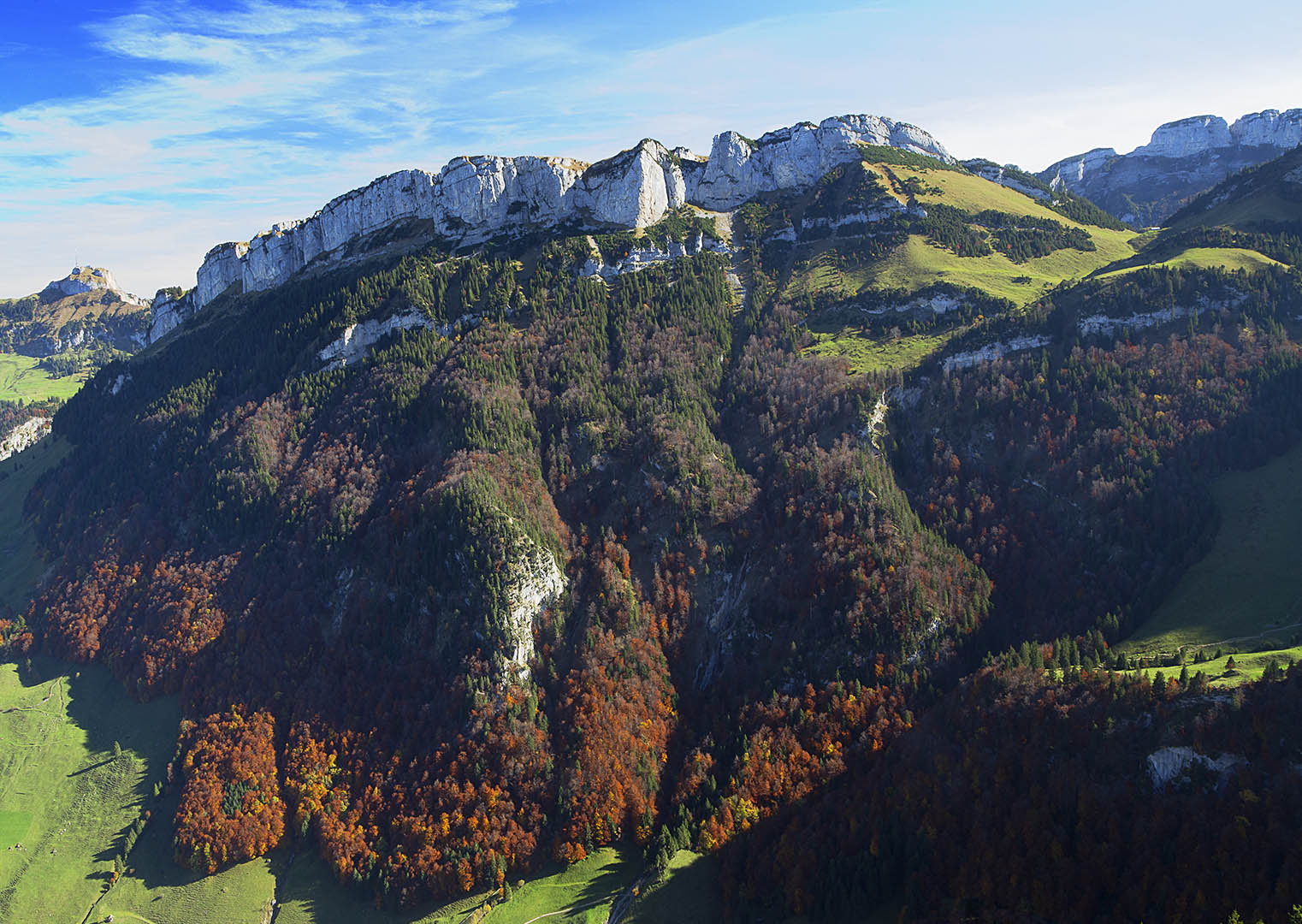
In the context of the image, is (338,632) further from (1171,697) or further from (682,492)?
(1171,697)

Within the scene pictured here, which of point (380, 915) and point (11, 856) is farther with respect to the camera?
point (11, 856)

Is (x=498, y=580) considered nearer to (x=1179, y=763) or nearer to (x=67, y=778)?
(x=67, y=778)

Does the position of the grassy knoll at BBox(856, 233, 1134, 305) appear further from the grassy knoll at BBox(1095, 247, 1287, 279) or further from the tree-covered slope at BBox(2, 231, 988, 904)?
the tree-covered slope at BBox(2, 231, 988, 904)

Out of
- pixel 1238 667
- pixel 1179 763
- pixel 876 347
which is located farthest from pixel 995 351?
pixel 1179 763

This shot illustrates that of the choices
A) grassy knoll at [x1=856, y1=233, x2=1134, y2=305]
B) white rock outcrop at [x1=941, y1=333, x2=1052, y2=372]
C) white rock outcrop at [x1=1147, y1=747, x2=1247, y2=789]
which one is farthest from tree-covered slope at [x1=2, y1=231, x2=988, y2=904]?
white rock outcrop at [x1=1147, y1=747, x2=1247, y2=789]

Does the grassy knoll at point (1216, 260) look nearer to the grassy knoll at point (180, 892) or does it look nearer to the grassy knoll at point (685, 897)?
the grassy knoll at point (685, 897)

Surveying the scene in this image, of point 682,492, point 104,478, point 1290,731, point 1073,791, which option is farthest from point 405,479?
point 1290,731
